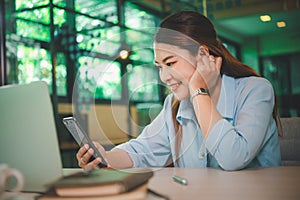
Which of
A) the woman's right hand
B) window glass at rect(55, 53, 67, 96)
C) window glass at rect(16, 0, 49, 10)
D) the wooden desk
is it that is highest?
window glass at rect(16, 0, 49, 10)

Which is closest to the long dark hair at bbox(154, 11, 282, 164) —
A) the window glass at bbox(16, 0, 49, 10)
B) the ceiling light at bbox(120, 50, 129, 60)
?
the ceiling light at bbox(120, 50, 129, 60)

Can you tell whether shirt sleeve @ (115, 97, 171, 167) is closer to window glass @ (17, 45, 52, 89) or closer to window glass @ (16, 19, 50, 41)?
window glass @ (17, 45, 52, 89)

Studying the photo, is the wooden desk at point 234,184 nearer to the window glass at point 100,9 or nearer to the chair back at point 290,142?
the chair back at point 290,142

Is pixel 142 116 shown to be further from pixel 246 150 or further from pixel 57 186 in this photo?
pixel 57 186

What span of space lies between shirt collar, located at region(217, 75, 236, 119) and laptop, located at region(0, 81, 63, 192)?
2.45ft

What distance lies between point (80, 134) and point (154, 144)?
17.9 inches

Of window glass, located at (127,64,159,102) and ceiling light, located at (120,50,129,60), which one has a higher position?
ceiling light, located at (120,50,129,60)

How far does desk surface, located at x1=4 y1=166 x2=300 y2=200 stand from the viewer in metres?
0.72

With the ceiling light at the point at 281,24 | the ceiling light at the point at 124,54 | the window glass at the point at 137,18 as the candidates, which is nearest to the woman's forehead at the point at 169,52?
the ceiling light at the point at 124,54

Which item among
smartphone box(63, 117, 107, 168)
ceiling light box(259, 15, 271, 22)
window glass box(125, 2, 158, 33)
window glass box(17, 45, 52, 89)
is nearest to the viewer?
smartphone box(63, 117, 107, 168)

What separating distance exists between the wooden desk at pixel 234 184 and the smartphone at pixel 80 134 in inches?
9.1

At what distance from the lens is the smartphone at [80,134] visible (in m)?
1.06

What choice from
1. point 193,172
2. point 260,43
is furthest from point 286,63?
point 193,172

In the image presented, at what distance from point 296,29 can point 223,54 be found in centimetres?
137
